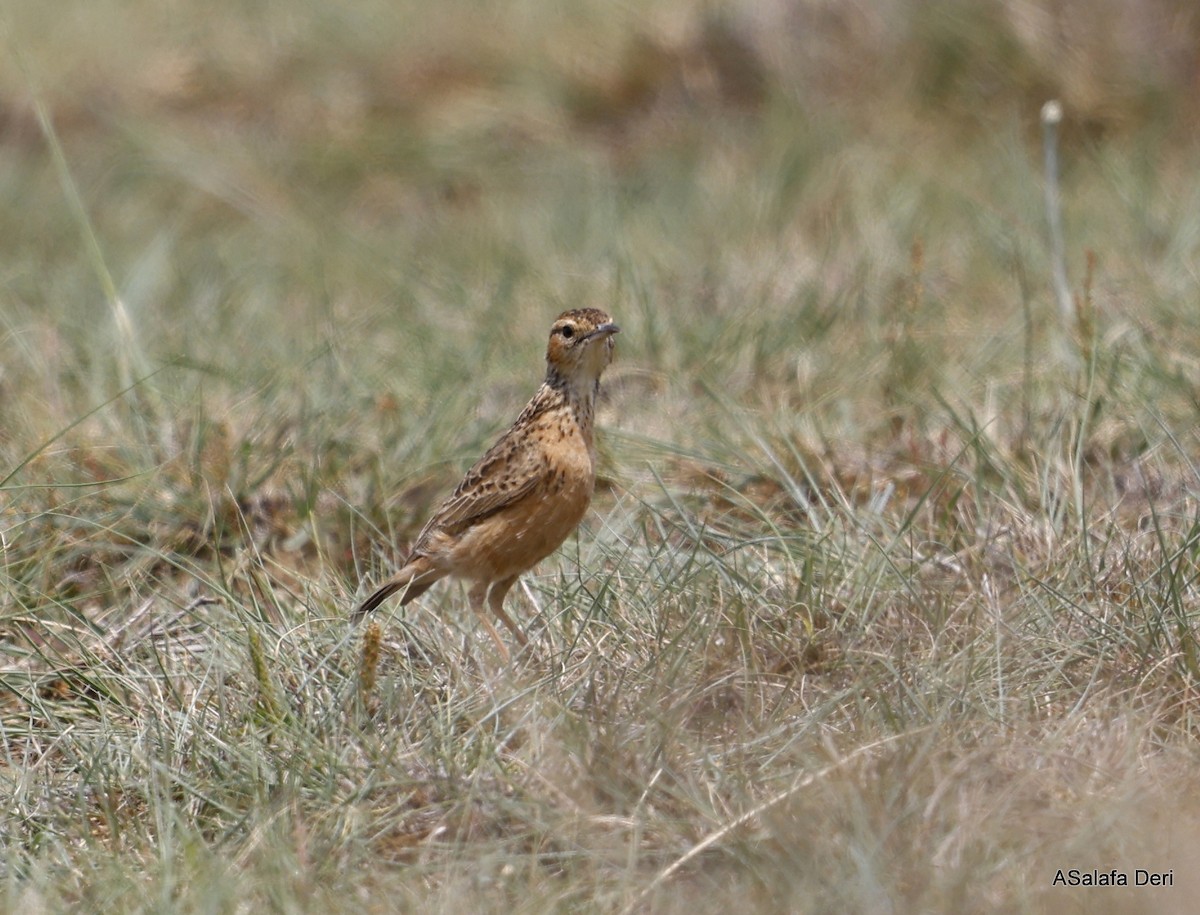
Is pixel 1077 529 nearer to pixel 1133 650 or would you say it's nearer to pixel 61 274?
pixel 1133 650

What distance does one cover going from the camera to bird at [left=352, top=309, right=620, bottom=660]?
470 cm

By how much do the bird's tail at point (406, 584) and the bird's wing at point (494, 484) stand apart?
7 cm

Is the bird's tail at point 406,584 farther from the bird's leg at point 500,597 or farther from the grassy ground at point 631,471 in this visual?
the bird's leg at point 500,597

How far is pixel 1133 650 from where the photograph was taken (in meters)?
4.06

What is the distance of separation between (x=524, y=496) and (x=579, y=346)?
1.71 feet

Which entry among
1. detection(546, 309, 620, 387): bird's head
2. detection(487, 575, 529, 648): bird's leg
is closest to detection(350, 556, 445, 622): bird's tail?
detection(487, 575, 529, 648): bird's leg

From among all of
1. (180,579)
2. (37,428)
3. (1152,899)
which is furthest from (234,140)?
(1152,899)

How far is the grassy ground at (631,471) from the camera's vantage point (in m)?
3.57

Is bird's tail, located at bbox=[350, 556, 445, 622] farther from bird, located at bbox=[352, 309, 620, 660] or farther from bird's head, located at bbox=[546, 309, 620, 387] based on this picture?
bird's head, located at bbox=[546, 309, 620, 387]

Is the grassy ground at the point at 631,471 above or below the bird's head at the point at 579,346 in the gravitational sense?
below

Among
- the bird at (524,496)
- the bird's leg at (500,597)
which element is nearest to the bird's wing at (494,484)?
the bird at (524,496)

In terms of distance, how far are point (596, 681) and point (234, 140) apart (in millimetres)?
7624

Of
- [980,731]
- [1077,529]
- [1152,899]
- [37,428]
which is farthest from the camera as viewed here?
[37,428]

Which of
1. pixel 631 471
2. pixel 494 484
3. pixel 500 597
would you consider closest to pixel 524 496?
pixel 494 484
